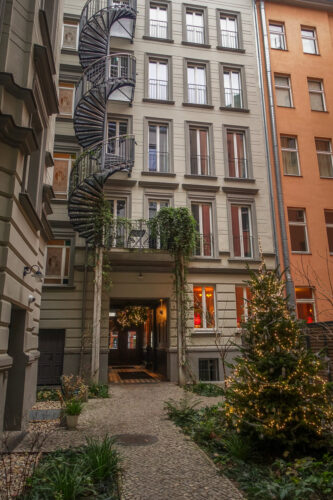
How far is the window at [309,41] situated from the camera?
18.2 metres

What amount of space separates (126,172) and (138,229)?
8.41 feet

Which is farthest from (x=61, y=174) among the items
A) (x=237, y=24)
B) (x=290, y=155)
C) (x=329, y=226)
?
(x=329, y=226)

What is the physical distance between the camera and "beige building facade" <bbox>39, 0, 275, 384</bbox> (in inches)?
523

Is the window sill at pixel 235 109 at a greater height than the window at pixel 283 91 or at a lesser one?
lesser

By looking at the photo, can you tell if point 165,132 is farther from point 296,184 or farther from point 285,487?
point 285,487

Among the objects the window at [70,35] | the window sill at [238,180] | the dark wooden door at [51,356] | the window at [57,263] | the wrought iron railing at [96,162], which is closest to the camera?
the wrought iron railing at [96,162]

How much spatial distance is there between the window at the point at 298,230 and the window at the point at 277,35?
334 inches

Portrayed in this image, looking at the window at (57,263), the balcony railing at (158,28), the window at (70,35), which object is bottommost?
the window at (57,263)

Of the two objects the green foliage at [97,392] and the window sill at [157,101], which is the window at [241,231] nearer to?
the window sill at [157,101]

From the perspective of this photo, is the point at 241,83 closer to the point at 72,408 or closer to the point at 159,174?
the point at 159,174

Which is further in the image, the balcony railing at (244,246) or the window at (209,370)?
the balcony railing at (244,246)

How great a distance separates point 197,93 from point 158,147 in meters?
3.41

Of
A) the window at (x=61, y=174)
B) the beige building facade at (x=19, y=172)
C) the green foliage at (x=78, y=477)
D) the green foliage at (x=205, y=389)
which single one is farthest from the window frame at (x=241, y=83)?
the green foliage at (x=78, y=477)

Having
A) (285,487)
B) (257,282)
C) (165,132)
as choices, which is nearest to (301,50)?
(165,132)
